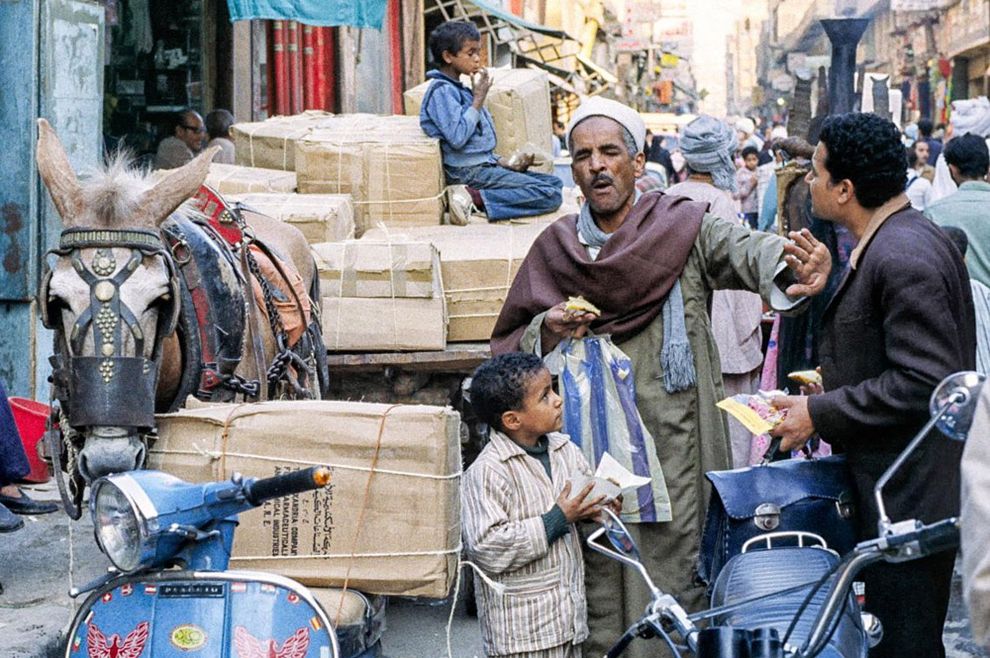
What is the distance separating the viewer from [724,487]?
4.16 metres

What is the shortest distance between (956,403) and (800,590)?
74 centimetres

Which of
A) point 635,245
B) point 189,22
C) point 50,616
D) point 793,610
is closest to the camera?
point 793,610

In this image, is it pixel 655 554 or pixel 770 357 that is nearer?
pixel 655 554

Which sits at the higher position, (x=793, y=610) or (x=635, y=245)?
(x=635, y=245)

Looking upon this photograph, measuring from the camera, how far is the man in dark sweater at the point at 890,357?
13.1 ft

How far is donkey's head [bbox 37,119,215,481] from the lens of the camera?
4.01m

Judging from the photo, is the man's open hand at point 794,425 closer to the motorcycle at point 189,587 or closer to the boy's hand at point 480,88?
the motorcycle at point 189,587

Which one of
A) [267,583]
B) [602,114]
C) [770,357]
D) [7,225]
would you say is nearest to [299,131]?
[7,225]

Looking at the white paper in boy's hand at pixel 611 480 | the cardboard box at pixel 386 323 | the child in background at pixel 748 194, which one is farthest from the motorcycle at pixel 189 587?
the child in background at pixel 748 194

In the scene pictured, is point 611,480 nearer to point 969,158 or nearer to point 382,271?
point 382,271

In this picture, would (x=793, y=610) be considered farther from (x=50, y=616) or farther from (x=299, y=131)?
(x=299, y=131)

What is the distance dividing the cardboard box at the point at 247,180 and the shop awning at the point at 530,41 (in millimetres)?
11743

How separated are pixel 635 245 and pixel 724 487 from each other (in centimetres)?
94

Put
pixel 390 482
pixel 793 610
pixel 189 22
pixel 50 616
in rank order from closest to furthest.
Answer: pixel 793 610
pixel 390 482
pixel 50 616
pixel 189 22
